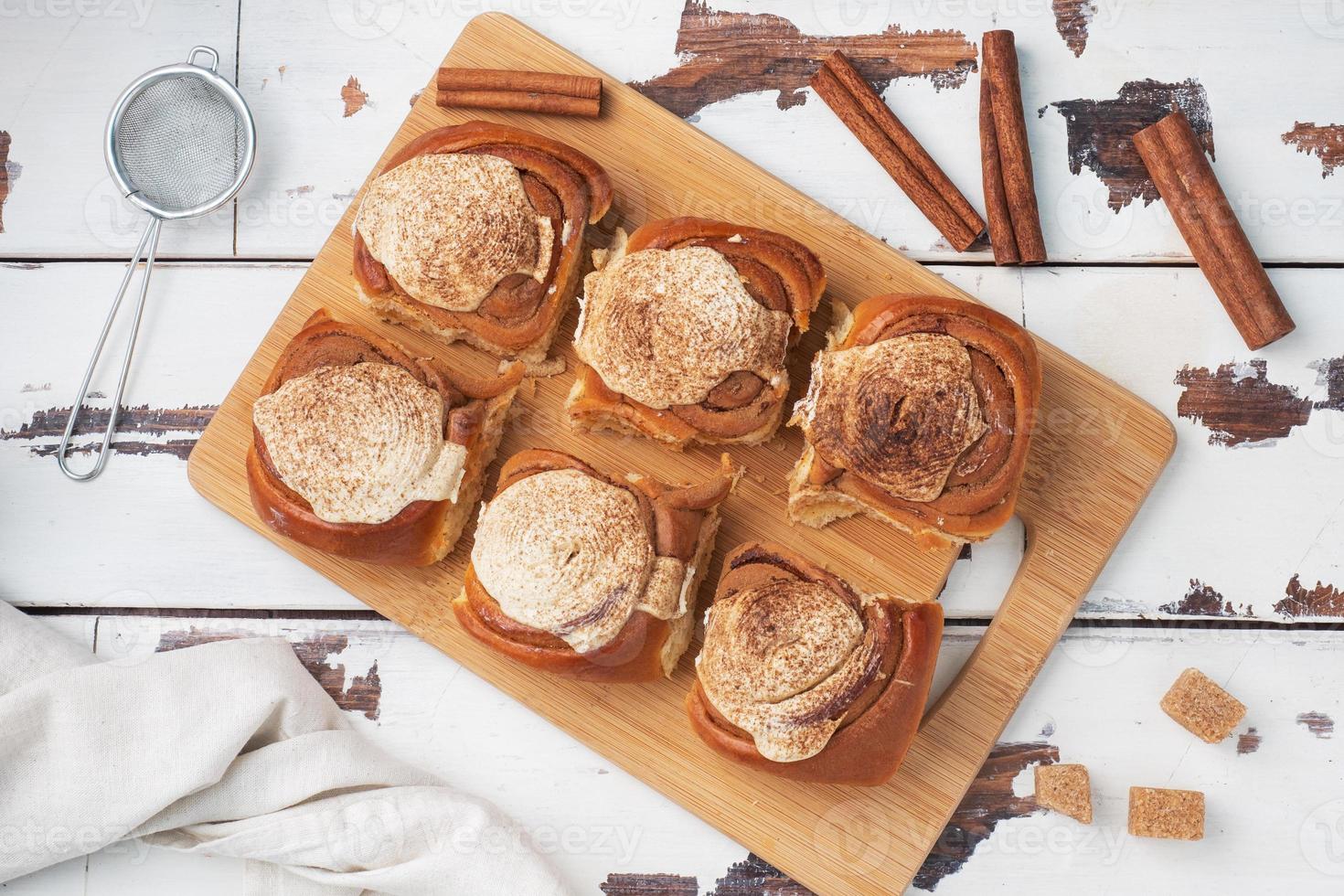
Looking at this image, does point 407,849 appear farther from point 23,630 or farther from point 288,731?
point 23,630

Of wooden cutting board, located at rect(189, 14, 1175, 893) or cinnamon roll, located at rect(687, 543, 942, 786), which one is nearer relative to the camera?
cinnamon roll, located at rect(687, 543, 942, 786)

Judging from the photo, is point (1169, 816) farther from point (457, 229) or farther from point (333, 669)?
point (457, 229)

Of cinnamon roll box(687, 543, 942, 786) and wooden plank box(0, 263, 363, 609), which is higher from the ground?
cinnamon roll box(687, 543, 942, 786)

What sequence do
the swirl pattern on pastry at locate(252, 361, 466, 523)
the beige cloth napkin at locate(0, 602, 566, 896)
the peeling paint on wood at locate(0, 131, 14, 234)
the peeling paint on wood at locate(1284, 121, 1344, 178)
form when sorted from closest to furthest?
the swirl pattern on pastry at locate(252, 361, 466, 523), the beige cloth napkin at locate(0, 602, 566, 896), the peeling paint on wood at locate(1284, 121, 1344, 178), the peeling paint on wood at locate(0, 131, 14, 234)

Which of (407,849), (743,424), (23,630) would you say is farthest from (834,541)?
(23,630)

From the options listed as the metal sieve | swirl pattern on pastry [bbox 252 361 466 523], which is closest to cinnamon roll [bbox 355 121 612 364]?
swirl pattern on pastry [bbox 252 361 466 523]

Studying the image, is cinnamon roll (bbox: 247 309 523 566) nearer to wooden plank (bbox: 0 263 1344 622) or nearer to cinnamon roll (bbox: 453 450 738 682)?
cinnamon roll (bbox: 453 450 738 682)

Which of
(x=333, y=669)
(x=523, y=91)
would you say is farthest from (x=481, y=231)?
(x=333, y=669)

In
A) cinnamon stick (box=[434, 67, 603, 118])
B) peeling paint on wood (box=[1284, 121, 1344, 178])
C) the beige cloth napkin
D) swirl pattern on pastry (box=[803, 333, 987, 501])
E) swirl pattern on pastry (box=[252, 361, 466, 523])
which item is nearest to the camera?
swirl pattern on pastry (box=[803, 333, 987, 501])
